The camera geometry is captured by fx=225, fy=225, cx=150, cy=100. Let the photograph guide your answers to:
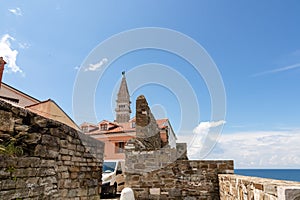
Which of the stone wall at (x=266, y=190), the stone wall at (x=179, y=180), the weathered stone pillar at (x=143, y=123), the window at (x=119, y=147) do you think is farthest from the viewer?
the window at (x=119, y=147)

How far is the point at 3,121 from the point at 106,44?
15.8 ft

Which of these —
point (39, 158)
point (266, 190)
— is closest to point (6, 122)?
point (39, 158)

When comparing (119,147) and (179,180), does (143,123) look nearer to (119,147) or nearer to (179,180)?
(179,180)

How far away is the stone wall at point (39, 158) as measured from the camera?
8.72ft

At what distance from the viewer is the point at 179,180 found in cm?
539

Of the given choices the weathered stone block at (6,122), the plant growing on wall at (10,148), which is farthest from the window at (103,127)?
the weathered stone block at (6,122)

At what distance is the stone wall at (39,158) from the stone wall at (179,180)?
1.32 m

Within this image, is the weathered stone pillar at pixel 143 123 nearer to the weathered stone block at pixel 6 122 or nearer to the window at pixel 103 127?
the weathered stone block at pixel 6 122

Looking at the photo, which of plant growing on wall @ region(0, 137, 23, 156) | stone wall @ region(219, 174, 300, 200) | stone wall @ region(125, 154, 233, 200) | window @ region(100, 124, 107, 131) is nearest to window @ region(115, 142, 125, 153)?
window @ region(100, 124, 107, 131)

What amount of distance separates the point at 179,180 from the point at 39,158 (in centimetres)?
336

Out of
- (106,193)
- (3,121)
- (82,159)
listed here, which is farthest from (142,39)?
(3,121)

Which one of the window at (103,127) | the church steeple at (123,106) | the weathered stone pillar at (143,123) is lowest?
the weathered stone pillar at (143,123)

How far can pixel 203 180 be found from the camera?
17.2ft

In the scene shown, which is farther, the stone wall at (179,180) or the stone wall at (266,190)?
the stone wall at (179,180)
